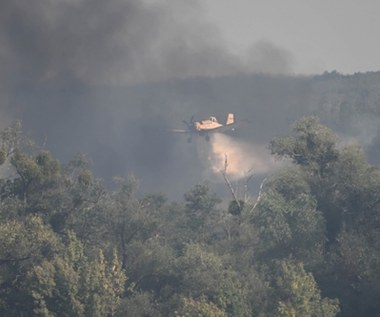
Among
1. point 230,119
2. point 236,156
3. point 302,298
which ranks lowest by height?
point 302,298

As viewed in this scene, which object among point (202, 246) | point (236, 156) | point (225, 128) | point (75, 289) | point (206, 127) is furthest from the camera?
point (236, 156)

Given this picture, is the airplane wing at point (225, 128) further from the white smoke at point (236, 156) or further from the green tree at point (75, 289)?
the green tree at point (75, 289)

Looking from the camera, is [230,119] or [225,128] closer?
[225,128]

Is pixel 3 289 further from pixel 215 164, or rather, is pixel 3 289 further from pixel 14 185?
pixel 215 164

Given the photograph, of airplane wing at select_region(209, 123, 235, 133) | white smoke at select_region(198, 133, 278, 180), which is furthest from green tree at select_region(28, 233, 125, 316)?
white smoke at select_region(198, 133, 278, 180)

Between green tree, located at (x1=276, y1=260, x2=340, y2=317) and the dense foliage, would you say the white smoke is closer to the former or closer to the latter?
the dense foliage

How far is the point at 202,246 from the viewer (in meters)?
82.2

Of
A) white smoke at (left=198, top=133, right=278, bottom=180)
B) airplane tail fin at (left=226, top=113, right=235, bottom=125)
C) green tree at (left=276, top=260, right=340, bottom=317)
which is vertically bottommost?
green tree at (left=276, top=260, right=340, bottom=317)

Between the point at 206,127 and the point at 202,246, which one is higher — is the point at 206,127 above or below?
above

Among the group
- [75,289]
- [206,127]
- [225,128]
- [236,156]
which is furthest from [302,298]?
[236,156]

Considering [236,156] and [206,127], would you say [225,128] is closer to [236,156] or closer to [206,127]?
[206,127]

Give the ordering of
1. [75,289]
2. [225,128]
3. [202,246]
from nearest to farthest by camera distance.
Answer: [75,289], [202,246], [225,128]

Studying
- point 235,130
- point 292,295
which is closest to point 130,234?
point 292,295

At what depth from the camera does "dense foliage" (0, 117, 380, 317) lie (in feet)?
225
